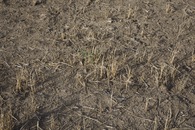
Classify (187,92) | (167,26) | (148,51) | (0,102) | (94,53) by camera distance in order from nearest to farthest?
(0,102) < (187,92) < (94,53) < (148,51) < (167,26)

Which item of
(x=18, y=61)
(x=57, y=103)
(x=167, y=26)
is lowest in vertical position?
(x=57, y=103)

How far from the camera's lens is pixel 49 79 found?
3377mm

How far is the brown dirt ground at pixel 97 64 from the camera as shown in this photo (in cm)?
299

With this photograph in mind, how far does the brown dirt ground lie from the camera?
9.82 feet

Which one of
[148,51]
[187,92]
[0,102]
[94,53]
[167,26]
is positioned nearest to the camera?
[0,102]

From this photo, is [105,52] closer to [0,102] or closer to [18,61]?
[18,61]

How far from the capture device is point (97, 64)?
3559mm

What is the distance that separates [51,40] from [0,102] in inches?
46.2

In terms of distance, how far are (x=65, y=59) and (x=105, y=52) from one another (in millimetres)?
488

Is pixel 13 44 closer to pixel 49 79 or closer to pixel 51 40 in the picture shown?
pixel 51 40

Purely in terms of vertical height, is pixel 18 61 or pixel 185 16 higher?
pixel 185 16

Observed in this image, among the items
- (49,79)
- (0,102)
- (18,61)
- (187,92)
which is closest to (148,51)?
(187,92)

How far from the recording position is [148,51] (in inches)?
150

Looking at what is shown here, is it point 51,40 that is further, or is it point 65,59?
point 51,40
